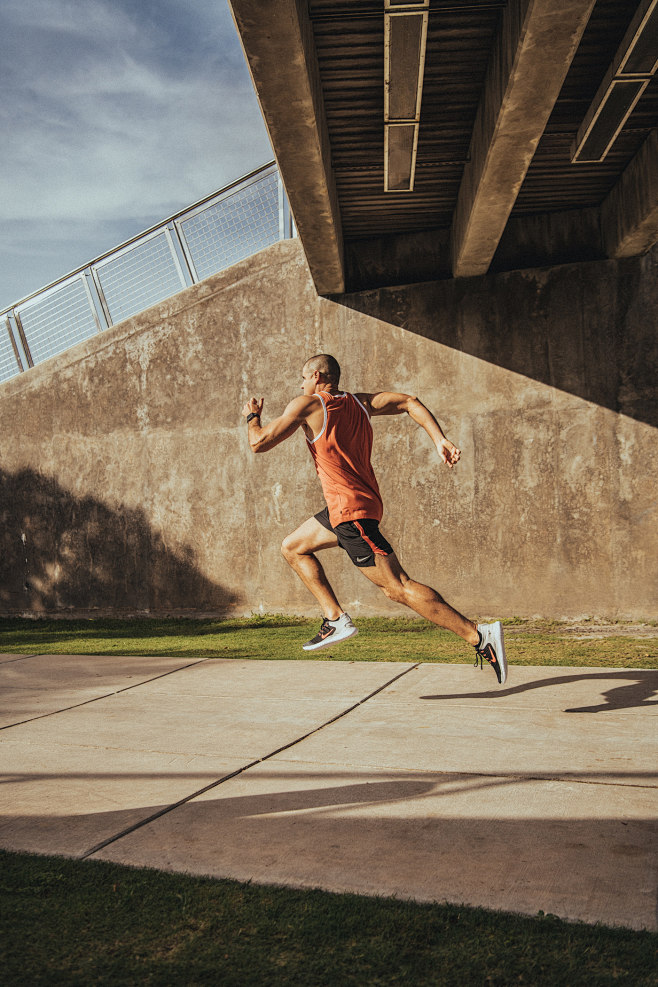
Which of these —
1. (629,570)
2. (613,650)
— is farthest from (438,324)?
(613,650)

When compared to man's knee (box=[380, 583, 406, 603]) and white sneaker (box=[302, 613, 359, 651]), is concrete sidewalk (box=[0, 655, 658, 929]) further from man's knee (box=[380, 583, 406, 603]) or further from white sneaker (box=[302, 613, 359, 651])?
man's knee (box=[380, 583, 406, 603])

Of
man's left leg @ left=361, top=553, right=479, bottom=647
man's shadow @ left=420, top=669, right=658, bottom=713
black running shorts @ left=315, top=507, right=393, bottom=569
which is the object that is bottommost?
man's shadow @ left=420, top=669, right=658, bottom=713

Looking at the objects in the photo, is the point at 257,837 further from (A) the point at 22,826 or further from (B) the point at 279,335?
(B) the point at 279,335

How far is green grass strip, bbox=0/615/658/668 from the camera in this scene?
697 cm

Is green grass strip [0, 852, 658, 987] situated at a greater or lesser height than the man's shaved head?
lesser

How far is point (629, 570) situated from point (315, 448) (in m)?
5.70

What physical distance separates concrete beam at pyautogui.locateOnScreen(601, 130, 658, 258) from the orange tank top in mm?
4805

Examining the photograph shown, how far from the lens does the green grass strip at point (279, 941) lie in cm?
183

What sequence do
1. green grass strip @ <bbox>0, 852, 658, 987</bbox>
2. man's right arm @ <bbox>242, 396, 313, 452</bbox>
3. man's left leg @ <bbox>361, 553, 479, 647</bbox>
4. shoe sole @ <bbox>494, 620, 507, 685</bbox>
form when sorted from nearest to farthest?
green grass strip @ <bbox>0, 852, 658, 987</bbox> < shoe sole @ <bbox>494, 620, 507, 685</bbox> < man's left leg @ <bbox>361, 553, 479, 647</bbox> < man's right arm @ <bbox>242, 396, 313, 452</bbox>

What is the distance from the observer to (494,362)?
1020 centimetres

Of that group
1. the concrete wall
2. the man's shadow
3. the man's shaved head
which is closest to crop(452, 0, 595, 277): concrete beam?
the concrete wall

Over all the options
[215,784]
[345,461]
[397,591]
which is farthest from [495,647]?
[215,784]

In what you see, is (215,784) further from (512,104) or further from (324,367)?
(512,104)

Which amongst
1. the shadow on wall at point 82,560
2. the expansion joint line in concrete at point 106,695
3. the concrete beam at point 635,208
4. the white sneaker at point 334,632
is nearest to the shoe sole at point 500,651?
the white sneaker at point 334,632
